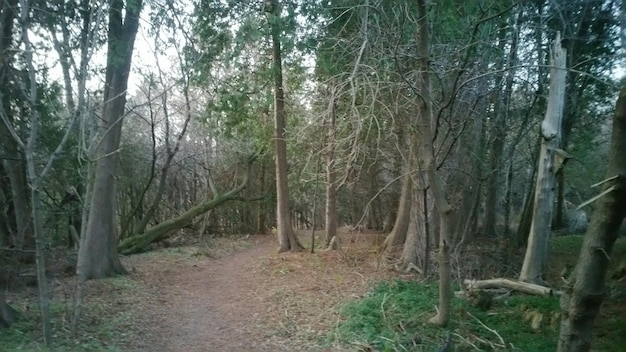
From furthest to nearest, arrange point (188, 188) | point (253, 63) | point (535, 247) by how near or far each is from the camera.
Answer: point (188, 188) → point (253, 63) → point (535, 247)

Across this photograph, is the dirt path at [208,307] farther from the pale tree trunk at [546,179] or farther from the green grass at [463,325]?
the pale tree trunk at [546,179]

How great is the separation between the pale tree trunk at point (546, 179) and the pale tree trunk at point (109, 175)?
7668 mm

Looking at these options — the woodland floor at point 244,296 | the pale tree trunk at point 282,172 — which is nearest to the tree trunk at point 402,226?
the woodland floor at point 244,296

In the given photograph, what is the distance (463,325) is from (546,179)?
332 centimetres

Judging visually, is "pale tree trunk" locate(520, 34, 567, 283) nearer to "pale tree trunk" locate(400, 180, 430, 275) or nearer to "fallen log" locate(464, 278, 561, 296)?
"fallen log" locate(464, 278, 561, 296)

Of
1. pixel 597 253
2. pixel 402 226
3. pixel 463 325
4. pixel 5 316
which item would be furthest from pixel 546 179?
pixel 5 316

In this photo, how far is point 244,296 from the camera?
964 cm

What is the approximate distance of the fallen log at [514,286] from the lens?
791 cm

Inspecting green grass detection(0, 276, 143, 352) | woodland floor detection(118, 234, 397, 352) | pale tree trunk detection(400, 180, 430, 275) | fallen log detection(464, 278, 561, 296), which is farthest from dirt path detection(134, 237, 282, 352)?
fallen log detection(464, 278, 561, 296)

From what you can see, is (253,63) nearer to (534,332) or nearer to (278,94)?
(278,94)

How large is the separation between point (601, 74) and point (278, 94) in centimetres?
720

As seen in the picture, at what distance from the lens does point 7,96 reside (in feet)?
26.5

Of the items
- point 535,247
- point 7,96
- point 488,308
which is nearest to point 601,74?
point 535,247

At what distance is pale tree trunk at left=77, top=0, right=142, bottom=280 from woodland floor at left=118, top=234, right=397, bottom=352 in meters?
0.85
